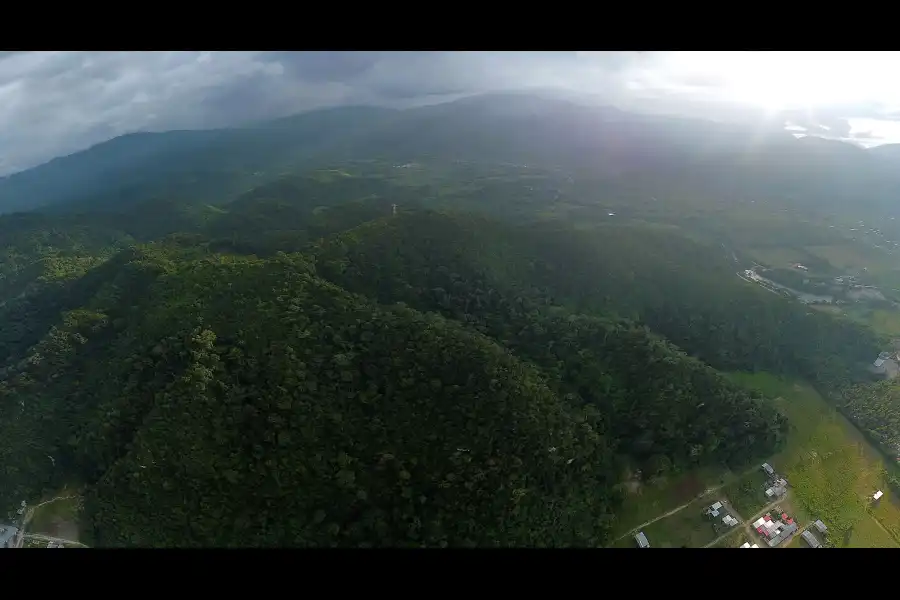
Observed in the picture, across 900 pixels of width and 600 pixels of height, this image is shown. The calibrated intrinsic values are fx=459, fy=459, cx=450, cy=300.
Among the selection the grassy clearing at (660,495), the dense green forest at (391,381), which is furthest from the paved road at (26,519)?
the grassy clearing at (660,495)

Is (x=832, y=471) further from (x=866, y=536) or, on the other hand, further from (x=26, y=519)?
(x=26, y=519)

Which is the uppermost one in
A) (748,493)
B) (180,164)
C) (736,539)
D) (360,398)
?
(180,164)

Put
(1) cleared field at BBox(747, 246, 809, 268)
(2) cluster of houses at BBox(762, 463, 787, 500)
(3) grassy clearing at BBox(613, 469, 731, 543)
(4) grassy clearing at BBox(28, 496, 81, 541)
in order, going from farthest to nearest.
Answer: (1) cleared field at BBox(747, 246, 809, 268) < (2) cluster of houses at BBox(762, 463, 787, 500) < (3) grassy clearing at BBox(613, 469, 731, 543) < (4) grassy clearing at BBox(28, 496, 81, 541)

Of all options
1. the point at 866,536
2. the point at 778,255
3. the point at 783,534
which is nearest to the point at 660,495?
the point at 783,534

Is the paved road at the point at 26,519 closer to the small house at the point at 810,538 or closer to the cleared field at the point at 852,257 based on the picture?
the small house at the point at 810,538

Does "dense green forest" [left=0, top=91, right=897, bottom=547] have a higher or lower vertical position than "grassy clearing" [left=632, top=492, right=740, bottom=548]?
higher

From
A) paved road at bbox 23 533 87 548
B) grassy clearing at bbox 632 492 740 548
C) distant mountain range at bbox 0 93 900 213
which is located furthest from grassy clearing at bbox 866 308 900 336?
paved road at bbox 23 533 87 548

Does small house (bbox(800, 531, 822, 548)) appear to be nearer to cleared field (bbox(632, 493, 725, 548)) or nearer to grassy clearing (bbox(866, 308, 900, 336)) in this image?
cleared field (bbox(632, 493, 725, 548))
